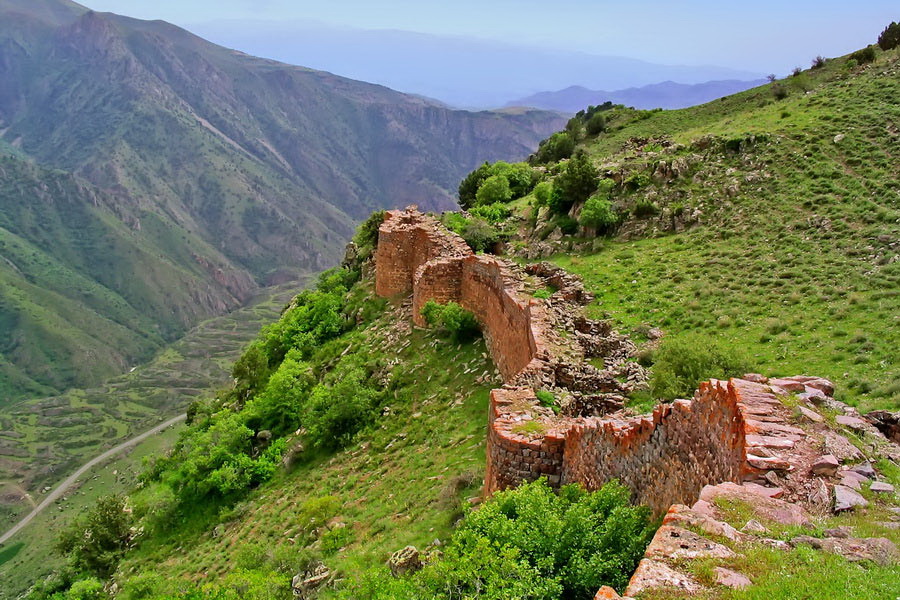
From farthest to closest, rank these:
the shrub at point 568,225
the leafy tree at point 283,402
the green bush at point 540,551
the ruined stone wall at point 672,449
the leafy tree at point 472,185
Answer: the leafy tree at point 472,185 < the shrub at point 568,225 < the leafy tree at point 283,402 < the ruined stone wall at point 672,449 < the green bush at point 540,551

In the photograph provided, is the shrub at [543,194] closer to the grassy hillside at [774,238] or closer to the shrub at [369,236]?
the grassy hillside at [774,238]

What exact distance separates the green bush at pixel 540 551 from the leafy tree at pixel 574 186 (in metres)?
25.0

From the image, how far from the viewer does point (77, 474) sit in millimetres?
118438

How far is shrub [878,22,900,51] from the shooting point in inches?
1756

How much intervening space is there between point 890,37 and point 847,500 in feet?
172

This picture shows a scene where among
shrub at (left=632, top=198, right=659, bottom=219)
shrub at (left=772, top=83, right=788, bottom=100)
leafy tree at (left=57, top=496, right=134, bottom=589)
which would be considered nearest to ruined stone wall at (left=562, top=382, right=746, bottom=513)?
shrub at (left=632, top=198, right=659, bottom=219)

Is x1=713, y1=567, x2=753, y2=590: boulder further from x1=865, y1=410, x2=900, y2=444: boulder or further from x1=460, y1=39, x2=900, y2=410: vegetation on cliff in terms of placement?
x1=460, y1=39, x2=900, y2=410: vegetation on cliff

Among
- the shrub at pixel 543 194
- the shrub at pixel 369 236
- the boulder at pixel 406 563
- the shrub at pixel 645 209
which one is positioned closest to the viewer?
the boulder at pixel 406 563

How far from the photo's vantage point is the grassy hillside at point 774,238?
1603cm

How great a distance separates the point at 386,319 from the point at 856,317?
17.2 m

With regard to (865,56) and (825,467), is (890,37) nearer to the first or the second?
(865,56)

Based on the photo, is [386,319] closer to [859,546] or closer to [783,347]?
[783,347]

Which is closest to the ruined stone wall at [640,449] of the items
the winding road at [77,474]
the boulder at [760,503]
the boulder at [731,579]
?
the boulder at [760,503]

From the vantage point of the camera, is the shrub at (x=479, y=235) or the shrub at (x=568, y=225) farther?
the shrub at (x=479, y=235)
